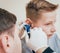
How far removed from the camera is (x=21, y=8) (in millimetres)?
1342

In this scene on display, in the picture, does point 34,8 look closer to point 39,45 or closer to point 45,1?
point 45,1

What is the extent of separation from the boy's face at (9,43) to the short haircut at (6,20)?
5 centimetres

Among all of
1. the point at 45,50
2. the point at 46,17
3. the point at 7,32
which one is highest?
the point at 46,17

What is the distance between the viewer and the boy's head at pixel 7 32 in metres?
1.27

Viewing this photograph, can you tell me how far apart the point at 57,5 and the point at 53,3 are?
0.14 ft

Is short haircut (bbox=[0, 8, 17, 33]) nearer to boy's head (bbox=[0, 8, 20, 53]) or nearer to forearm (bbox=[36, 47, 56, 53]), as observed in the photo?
boy's head (bbox=[0, 8, 20, 53])

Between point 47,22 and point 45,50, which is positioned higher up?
point 47,22

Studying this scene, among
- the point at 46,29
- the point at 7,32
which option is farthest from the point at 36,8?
the point at 7,32

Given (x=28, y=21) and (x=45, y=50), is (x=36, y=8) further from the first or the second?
(x=45, y=50)

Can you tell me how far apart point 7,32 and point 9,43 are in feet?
0.29

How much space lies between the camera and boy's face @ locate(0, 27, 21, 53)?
126 cm

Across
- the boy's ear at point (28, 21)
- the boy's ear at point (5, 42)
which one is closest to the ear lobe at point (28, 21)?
the boy's ear at point (28, 21)

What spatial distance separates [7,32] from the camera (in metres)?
1.28

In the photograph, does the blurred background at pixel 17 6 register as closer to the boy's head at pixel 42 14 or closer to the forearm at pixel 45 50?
the boy's head at pixel 42 14
